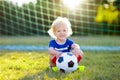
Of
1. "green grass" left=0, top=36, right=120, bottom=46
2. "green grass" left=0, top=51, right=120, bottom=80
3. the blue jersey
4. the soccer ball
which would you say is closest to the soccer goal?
"green grass" left=0, top=36, right=120, bottom=46

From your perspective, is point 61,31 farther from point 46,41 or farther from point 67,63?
point 46,41

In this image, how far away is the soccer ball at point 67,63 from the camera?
11.9ft

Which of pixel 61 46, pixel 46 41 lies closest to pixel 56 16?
pixel 46 41

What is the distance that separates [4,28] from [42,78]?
41.0 feet

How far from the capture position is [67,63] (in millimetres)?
3633

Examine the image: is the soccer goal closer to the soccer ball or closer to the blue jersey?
the blue jersey

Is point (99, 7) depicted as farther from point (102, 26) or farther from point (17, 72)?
point (17, 72)

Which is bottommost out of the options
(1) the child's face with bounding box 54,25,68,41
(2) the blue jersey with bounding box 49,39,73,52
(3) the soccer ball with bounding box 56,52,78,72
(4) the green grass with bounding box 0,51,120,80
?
(4) the green grass with bounding box 0,51,120,80

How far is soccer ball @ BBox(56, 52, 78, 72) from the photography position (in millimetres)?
3625

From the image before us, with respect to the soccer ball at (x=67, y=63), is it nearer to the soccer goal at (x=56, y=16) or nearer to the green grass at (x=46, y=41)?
the green grass at (x=46, y=41)

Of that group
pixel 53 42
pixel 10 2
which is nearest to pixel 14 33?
pixel 10 2

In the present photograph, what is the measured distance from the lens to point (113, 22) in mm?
→ 16641

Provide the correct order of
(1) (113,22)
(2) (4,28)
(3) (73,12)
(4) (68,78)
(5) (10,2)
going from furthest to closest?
1. (1) (113,22)
2. (2) (4,28)
3. (3) (73,12)
4. (5) (10,2)
5. (4) (68,78)

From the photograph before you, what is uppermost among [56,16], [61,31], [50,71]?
[61,31]
